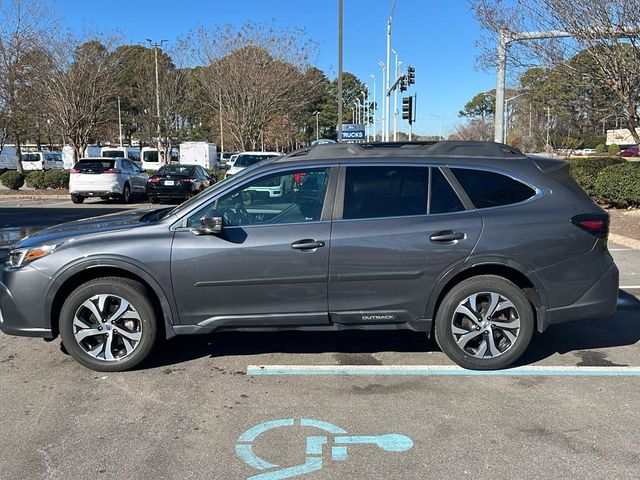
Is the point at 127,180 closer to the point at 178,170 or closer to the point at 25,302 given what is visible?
the point at 178,170

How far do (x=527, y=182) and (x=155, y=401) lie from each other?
10.8 feet

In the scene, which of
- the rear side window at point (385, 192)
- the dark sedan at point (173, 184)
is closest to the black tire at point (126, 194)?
the dark sedan at point (173, 184)

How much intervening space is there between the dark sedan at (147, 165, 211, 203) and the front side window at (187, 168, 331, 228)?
1541 centimetres

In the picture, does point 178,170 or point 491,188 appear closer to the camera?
point 491,188

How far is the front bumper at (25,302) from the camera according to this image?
14.2ft

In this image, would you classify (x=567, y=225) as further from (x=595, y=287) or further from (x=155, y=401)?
(x=155, y=401)

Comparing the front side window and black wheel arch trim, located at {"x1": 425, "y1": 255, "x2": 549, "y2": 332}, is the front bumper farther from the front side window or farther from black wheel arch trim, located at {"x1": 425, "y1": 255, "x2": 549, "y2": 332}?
black wheel arch trim, located at {"x1": 425, "y1": 255, "x2": 549, "y2": 332}

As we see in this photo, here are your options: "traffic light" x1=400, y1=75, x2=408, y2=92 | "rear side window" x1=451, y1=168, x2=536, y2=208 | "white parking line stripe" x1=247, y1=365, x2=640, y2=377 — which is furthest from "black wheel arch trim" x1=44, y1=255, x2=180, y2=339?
"traffic light" x1=400, y1=75, x2=408, y2=92

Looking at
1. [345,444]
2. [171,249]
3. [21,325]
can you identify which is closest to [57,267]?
[21,325]

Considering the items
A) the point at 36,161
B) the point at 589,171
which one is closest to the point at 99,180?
the point at 589,171

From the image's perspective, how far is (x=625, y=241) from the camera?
10406 mm

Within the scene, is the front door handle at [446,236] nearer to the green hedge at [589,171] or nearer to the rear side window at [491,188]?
the rear side window at [491,188]

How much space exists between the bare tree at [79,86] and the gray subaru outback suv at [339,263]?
71.2 ft

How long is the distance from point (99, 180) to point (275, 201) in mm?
15986
